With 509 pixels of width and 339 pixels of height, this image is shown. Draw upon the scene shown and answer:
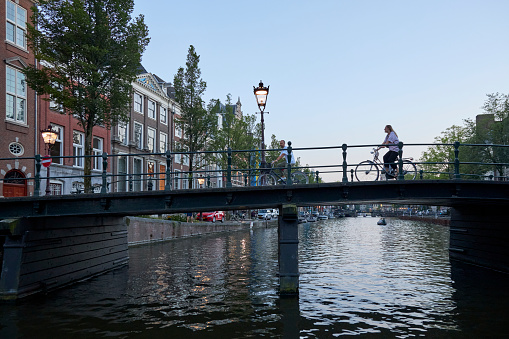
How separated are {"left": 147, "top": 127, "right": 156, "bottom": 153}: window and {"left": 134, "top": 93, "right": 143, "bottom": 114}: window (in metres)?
2.65

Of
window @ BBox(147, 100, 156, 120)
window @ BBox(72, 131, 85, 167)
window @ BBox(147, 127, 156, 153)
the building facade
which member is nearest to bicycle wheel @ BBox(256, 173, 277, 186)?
the building facade

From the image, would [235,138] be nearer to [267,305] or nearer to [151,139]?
[151,139]

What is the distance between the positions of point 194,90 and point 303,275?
2613 centimetres

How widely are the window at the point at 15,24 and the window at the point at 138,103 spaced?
720 inches

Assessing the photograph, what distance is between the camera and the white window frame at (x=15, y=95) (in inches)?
1092

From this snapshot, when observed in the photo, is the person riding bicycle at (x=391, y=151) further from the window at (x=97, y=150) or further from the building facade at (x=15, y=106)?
the window at (x=97, y=150)

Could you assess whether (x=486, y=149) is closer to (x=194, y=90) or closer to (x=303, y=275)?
(x=194, y=90)

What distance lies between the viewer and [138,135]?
47969mm

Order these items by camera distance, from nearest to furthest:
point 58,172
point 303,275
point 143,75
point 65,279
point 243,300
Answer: point 243,300, point 65,279, point 303,275, point 58,172, point 143,75

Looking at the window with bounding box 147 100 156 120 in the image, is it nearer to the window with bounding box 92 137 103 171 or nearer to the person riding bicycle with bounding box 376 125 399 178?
the window with bounding box 92 137 103 171

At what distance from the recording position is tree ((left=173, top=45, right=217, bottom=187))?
132 feet

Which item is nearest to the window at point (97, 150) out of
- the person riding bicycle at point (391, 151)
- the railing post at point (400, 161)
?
the person riding bicycle at point (391, 151)

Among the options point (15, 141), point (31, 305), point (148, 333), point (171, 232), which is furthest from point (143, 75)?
point (148, 333)

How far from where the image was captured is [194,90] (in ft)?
134
